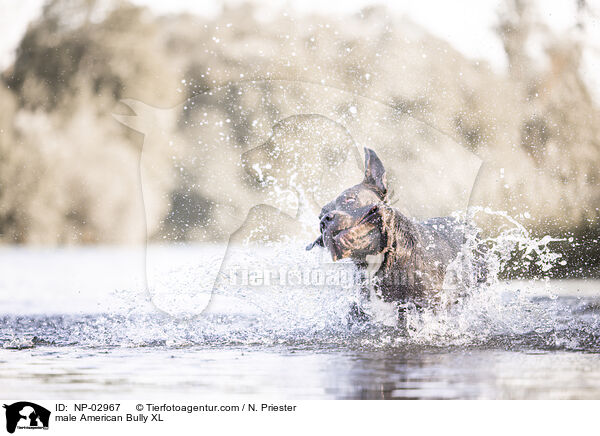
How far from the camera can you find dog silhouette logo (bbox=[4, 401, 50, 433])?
2.80 metres

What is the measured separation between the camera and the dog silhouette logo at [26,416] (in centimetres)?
280

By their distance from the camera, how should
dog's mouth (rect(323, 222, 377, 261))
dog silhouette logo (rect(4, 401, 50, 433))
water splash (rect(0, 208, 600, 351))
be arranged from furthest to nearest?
water splash (rect(0, 208, 600, 351)) < dog's mouth (rect(323, 222, 377, 261)) < dog silhouette logo (rect(4, 401, 50, 433))

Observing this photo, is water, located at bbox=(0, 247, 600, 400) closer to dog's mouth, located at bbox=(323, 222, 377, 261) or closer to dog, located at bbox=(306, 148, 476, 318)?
dog, located at bbox=(306, 148, 476, 318)

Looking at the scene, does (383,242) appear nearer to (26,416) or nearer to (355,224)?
(355,224)

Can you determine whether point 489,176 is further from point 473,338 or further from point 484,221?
point 473,338

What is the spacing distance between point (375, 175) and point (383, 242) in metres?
0.51

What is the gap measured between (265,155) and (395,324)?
1.78 meters

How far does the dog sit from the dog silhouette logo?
1.57 metres

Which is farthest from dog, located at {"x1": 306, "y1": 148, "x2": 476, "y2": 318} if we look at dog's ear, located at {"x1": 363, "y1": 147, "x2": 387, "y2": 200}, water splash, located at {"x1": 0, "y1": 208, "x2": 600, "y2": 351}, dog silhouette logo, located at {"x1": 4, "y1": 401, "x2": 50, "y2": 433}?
dog silhouette logo, located at {"x1": 4, "y1": 401, "x2": 50, "y2": 433}

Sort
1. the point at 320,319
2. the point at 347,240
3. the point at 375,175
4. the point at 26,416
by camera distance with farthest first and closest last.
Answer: the point at 320,319, the point at 375,175, the point at 347,240, the point at 26,416

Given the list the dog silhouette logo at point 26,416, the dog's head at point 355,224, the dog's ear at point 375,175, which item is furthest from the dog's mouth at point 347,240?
the dog silhouette logo at point 26,416

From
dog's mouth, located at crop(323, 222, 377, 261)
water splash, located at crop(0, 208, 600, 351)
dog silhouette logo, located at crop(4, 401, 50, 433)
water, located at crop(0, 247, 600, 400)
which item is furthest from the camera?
water splash, located at crop(0, 208, 600, 351)

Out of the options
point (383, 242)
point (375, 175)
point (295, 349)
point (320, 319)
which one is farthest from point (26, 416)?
point (375, 175)

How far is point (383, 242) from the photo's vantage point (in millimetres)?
3830
